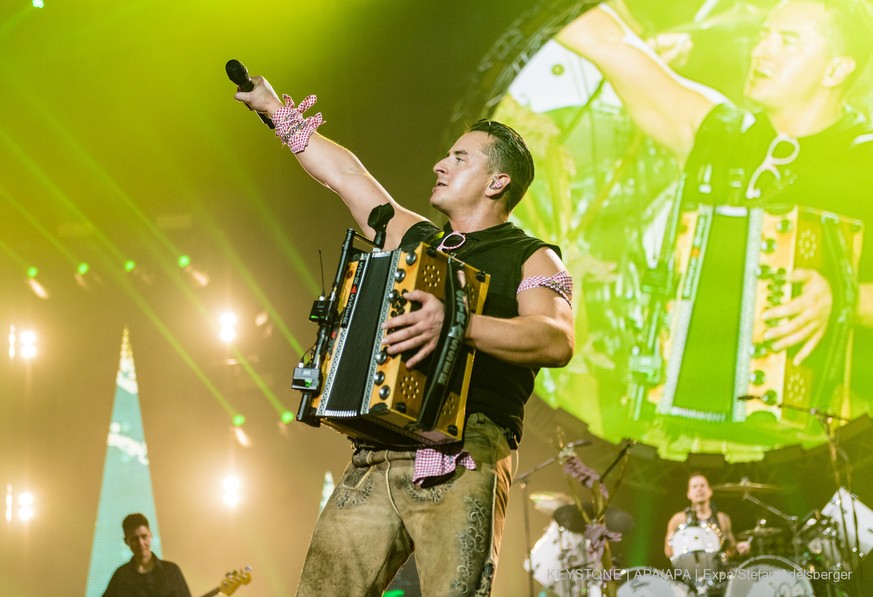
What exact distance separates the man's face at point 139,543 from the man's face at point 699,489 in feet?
13.8

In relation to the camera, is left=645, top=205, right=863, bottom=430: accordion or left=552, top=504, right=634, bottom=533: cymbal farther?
left=552, top=504, right=634, bottom=533: cymbal

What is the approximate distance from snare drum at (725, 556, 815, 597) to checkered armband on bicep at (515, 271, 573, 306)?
14.6 feet

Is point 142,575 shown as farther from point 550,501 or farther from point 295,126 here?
point 295,126

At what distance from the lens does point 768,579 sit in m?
5.90

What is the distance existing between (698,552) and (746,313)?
1832 mm

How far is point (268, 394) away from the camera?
796 centimetres

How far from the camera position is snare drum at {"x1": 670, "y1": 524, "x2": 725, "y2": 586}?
620 cm

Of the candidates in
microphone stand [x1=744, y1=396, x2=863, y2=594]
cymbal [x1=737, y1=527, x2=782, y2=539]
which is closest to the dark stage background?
cymbal [x1=737, y1=527, x2=782, y2=539]

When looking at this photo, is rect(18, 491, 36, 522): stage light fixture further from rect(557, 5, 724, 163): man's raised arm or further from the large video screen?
rect(557, 5, 724, 163): man's raised arm

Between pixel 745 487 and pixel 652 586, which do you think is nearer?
pixel 652 586

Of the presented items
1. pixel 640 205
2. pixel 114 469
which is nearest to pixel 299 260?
pixel 114 469

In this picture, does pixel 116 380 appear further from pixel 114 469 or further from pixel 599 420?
pixel 599 420

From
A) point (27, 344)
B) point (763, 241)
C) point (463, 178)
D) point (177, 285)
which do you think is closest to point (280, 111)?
point (463, 178)

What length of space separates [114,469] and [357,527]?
21.3 ft
